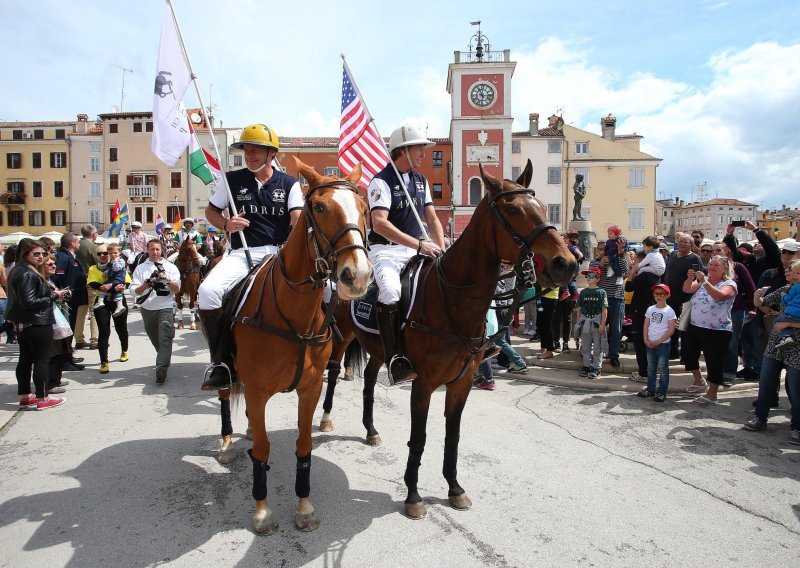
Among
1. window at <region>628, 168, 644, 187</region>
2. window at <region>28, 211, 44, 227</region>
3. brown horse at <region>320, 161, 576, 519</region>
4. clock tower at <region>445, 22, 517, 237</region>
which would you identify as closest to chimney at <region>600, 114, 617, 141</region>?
window at <region>628, 168, 644, 187</region>

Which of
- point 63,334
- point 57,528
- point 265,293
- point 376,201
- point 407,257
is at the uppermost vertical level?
point 376,201

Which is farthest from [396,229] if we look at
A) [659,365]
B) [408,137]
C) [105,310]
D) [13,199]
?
[13,199]

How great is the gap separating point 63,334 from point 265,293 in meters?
4.50

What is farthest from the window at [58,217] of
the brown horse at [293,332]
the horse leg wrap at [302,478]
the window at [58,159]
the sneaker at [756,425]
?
the sneaker at [756,425]

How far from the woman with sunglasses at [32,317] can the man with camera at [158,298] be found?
136 cm

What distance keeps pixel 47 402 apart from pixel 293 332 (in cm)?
482

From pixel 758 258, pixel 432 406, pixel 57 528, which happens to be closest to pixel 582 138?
pixel 758 258

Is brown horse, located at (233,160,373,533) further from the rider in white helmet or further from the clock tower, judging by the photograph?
the clock tower

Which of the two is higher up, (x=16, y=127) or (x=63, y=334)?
(x=16, y=127)

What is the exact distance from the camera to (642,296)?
26.6 feet

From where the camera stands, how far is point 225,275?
13.7ft

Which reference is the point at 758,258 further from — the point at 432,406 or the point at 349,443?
the point at 349,443

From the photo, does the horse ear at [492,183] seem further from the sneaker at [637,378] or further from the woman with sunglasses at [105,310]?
the woman with sunglasses at [105,310]

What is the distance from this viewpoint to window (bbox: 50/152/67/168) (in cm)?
5094
